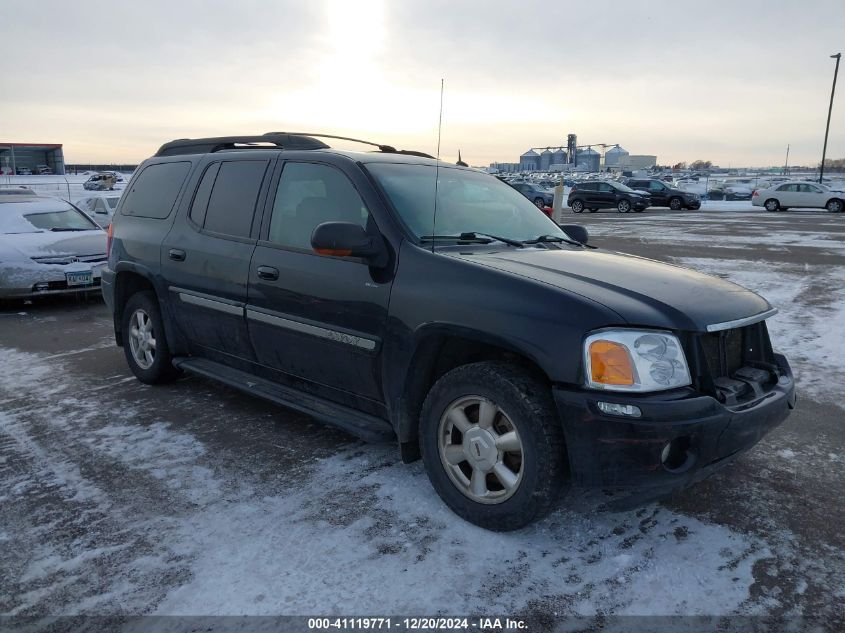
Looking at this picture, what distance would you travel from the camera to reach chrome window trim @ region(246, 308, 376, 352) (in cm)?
349

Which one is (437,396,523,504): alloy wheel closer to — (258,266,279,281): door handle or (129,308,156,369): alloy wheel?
(258,266,279,281): door handle

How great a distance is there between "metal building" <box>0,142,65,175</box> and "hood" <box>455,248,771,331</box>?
275 ft

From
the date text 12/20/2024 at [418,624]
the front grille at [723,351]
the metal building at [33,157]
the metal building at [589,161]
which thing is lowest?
the date text 12/20/2024 at [418,624]

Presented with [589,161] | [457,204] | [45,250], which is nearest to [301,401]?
[457,204]

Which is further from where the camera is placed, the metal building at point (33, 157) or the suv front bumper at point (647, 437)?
the metal building at point (33, 157)

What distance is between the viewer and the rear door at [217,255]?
4250 millimetres

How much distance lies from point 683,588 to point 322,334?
7.11ft

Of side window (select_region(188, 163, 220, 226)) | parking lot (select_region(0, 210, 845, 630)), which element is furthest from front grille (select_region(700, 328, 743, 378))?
side window (select_region(188, 163, 220, 226))

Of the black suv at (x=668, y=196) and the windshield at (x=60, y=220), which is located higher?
the black suv at (x=668, y=196)

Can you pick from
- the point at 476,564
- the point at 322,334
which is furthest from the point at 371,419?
the point at 476,564

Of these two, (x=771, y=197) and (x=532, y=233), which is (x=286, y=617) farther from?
(x=771, y=197)

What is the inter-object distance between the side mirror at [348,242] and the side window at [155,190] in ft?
7.28

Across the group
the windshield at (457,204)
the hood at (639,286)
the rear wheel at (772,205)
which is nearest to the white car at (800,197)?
the rear wheel at (772,205)

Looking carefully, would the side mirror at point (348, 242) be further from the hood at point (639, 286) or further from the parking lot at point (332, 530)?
the parking lot at point (332, 530)
